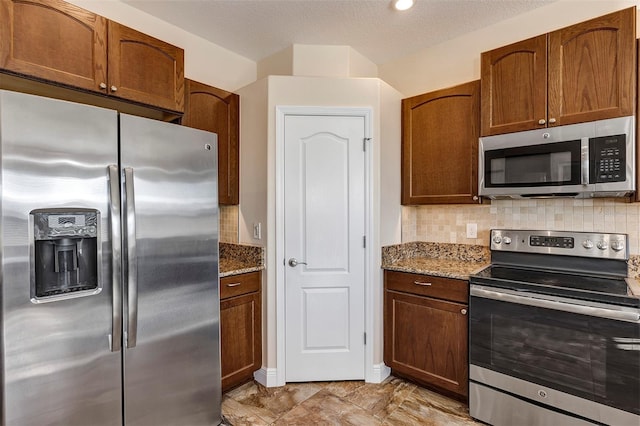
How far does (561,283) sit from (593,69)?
4.04ft

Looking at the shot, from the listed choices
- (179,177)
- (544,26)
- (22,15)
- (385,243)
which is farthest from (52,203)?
(544,26)

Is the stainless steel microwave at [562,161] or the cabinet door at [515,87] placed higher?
the cabinet door at [515,87]

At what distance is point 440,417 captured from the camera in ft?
6.95

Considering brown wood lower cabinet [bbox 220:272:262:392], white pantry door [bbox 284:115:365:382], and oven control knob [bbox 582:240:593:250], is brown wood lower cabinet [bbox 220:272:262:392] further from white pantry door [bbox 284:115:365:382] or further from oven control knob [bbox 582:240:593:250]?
oven control knob [bbox 582:240:593:250]

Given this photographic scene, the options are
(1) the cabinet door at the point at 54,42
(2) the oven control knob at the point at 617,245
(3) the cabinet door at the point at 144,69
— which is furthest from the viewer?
(2) the oven control knob at the point at 617,245

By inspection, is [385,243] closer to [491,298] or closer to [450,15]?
[491,298]

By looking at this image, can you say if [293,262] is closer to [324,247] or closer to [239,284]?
[324,247]

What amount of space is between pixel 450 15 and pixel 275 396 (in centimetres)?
302

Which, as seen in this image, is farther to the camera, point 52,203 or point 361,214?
point 361,214

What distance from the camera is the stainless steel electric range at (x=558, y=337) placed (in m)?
1.63

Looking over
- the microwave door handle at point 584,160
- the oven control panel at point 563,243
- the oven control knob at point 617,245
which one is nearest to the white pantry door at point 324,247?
the oven control panel at point 563,243

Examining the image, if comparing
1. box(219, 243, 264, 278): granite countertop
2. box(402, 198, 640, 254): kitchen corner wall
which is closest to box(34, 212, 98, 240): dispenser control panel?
box(219, 243, 264, 278): granite countertop

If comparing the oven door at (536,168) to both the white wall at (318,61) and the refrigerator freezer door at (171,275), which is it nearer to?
the white wall at (318,61)

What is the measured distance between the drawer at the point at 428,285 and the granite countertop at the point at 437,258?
38 mm
